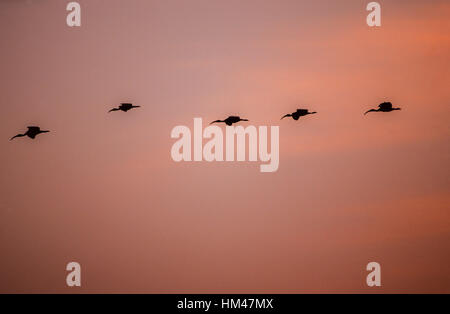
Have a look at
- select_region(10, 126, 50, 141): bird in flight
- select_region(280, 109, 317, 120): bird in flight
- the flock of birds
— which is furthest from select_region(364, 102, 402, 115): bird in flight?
select_region(10, 126, 50, 141): bird in flight

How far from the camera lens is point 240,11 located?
9617 mm

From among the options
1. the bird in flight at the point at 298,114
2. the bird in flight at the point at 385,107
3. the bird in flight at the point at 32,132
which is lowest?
the bird in flight at the point at 32,132

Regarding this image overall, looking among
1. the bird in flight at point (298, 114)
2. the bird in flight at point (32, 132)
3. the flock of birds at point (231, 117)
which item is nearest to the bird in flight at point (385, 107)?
the flock of birds at point (231, 117)

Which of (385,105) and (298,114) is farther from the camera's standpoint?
(298,114)

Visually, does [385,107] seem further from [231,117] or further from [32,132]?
[32,132]

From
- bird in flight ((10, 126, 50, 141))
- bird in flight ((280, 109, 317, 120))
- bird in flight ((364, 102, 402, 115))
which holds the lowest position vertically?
bird in flight ((10, 126, 50, 141))

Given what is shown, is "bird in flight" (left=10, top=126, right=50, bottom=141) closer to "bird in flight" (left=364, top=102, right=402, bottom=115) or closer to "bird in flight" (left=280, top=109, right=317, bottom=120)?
"bird in flight" (left=280, top=109, right=317, bottom=120)

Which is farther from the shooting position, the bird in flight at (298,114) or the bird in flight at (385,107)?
the bird in flight at (298,114)

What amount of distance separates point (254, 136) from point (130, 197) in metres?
2.28

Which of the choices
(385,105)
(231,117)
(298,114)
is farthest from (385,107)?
(231,117)

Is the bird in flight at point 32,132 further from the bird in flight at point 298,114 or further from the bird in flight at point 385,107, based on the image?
the bird in flight at point 385,107

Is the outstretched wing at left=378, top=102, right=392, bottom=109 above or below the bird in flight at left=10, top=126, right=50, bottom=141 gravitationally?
above

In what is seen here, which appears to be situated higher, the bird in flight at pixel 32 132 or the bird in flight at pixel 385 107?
the bird in flight at pixel 385 107
